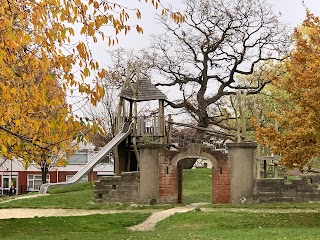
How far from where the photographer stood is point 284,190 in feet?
85.1

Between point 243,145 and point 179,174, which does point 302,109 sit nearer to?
point 243,145

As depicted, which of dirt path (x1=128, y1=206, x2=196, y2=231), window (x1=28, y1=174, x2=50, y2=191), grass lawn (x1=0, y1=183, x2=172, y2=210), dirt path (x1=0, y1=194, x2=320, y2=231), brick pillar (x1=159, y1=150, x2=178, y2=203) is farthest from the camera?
window (x1=28, y1=174, x2=50, y2=191)

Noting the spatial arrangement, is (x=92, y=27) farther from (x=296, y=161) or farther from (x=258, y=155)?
(x=258, y=155)

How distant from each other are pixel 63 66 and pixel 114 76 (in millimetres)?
32712

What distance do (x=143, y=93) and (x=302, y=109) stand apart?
14.3 m

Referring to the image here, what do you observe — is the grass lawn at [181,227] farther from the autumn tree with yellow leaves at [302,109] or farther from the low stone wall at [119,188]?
the low stone wall at [119,188]

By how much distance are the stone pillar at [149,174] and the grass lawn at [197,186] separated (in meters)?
1.76

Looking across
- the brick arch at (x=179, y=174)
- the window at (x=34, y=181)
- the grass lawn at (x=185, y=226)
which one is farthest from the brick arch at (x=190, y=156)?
the window at (x=34, y=181)

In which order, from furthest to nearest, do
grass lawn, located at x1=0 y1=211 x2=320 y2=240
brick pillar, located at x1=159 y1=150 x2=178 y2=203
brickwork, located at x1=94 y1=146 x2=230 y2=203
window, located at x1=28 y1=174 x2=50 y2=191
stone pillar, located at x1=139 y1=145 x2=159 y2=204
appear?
window, located at x1=28 y1=174 x2=50 y2=191 → brick pillar, located at x1=159 y1=150 x2=178 y2=203 → stone pillar, located at x1=139 y1=145 x2=159 y2=204 → brickwork, located at x1=94 y1=146 x2=230 y2=203 → grass lawn, located at x1=0 y1=211 x2=320 y2=240

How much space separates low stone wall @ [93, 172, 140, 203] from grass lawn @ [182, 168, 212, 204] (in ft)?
8.06

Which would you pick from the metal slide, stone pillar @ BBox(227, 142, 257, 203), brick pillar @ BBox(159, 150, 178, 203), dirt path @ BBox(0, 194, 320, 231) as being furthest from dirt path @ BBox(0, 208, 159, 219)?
stone pillar @ BBox(227, 142, 257, 203)

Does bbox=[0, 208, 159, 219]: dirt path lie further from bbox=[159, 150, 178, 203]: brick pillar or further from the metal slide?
bbox=[159, 150, 178, 203]: brick pillar

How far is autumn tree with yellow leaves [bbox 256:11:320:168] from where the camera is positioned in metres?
17.1

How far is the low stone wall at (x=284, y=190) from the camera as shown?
1021 inches
